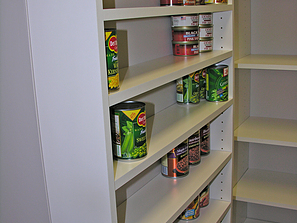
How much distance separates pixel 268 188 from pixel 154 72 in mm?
1423

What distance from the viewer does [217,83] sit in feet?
5.62

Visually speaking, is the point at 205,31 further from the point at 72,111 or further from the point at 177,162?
the point at 72,111

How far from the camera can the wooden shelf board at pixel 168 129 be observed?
0.95 meters

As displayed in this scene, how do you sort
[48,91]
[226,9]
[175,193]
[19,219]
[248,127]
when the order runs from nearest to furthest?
[48,91] < [19,219] < [175,193] < [226,9] < [248,127]

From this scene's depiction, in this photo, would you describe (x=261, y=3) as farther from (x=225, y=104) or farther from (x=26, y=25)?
(x=26, y=25)

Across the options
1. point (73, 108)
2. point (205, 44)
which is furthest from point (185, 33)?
point (73, 108)

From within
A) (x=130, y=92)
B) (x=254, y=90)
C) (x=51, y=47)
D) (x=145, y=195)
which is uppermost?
(x=51, y=47)

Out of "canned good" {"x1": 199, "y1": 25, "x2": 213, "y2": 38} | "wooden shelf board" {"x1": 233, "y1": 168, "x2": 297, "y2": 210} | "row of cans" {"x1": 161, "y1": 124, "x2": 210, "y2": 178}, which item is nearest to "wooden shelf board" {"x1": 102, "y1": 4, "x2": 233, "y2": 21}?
"canned good" {"x1": 199, "y1": 25, "x2": 213, "y2": 38}

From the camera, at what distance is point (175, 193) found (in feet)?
4.56

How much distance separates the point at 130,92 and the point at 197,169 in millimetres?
827

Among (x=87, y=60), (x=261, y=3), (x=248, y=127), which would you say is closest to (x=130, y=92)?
(x=87, y=60)

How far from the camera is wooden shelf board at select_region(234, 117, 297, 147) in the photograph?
6.44ft

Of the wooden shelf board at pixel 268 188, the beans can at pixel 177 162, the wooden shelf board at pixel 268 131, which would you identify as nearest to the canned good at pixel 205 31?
the beans can at pixel 177 162

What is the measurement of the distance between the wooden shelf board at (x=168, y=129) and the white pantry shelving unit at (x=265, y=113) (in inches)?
18.6
